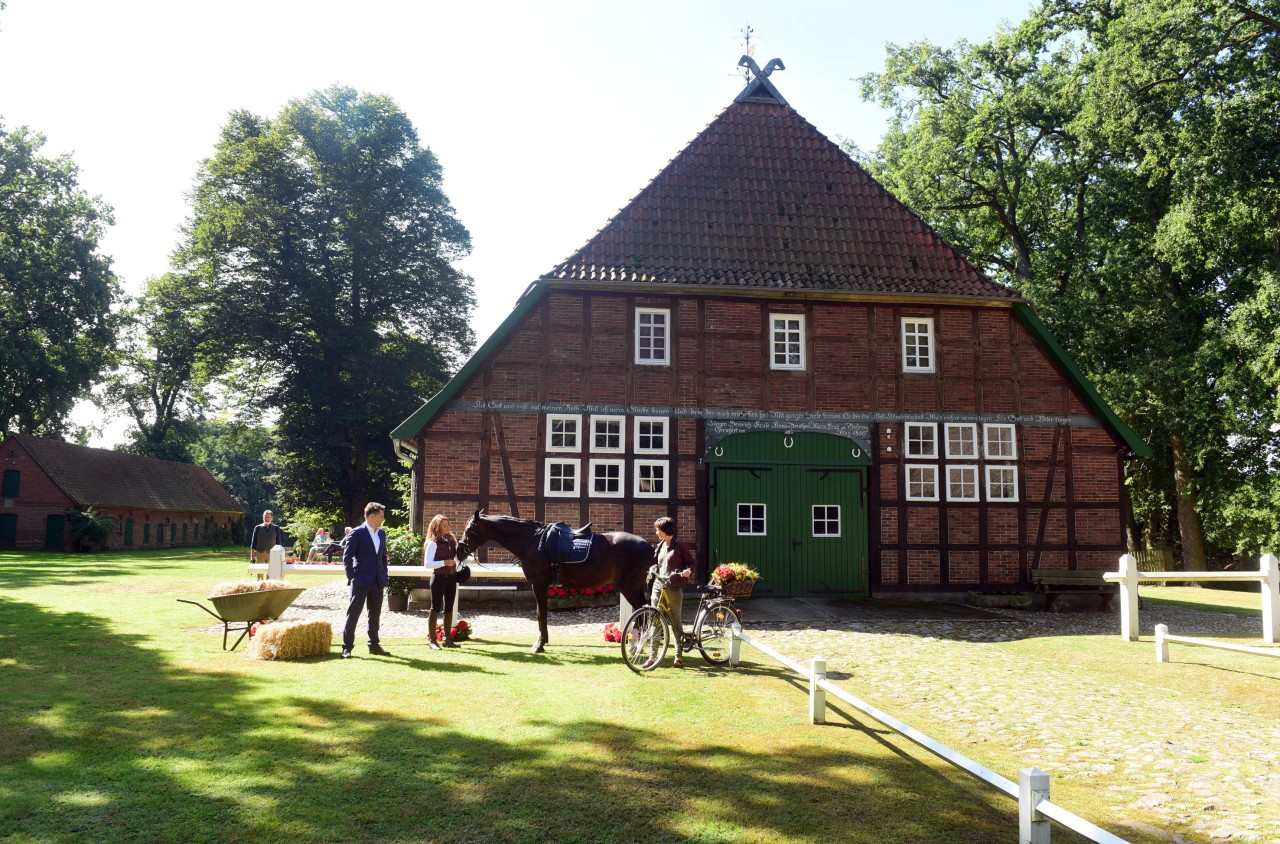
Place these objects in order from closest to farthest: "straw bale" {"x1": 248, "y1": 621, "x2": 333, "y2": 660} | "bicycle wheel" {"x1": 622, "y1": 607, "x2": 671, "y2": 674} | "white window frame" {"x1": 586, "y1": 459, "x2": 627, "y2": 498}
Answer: "bicycle wheel" {"x1": 622, "y1": 607, "x2": 671, "y2": 674} → "straw bale" {"x1": 248, "y1": 621, "x2": 333, "y2": 660} → "white window frame" {"x1": 586, "y1": 459, "x2": 627, "y2": 498}

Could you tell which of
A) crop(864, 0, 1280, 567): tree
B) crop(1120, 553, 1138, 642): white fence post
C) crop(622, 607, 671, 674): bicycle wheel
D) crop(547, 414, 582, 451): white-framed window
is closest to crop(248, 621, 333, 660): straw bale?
crop(622, 607, 671, 674): bicycle wheel

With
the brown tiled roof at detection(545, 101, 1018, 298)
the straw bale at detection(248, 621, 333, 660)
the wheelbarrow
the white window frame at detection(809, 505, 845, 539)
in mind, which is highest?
the brown tiled roof at detection(545, 101, 1018, 298)

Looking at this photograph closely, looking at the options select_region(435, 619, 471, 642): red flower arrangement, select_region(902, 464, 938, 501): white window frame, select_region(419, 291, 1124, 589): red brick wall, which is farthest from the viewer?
select_region(902, 464, 938, 501): white window frame

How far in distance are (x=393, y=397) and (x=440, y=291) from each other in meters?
5.54

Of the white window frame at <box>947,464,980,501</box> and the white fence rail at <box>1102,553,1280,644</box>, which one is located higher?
the white window frame at <box>947,464,980,501</box>

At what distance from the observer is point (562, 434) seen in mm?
16016

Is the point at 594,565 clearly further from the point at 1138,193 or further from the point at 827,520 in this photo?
the point at 1138,193

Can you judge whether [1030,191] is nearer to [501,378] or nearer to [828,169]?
[828,169]

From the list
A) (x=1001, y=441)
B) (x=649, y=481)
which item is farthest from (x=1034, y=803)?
(x=1001, y=441)

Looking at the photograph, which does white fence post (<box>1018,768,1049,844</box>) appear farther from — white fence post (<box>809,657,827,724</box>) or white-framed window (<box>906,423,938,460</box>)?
white-framed window (<box>906,423,938,460</box>)

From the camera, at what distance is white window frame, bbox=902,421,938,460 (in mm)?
16703

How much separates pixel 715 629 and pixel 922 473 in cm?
790

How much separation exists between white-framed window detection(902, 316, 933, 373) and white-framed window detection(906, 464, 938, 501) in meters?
2.08

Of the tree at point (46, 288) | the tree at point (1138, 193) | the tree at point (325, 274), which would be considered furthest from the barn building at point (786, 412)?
the tree at point (46, 288)
